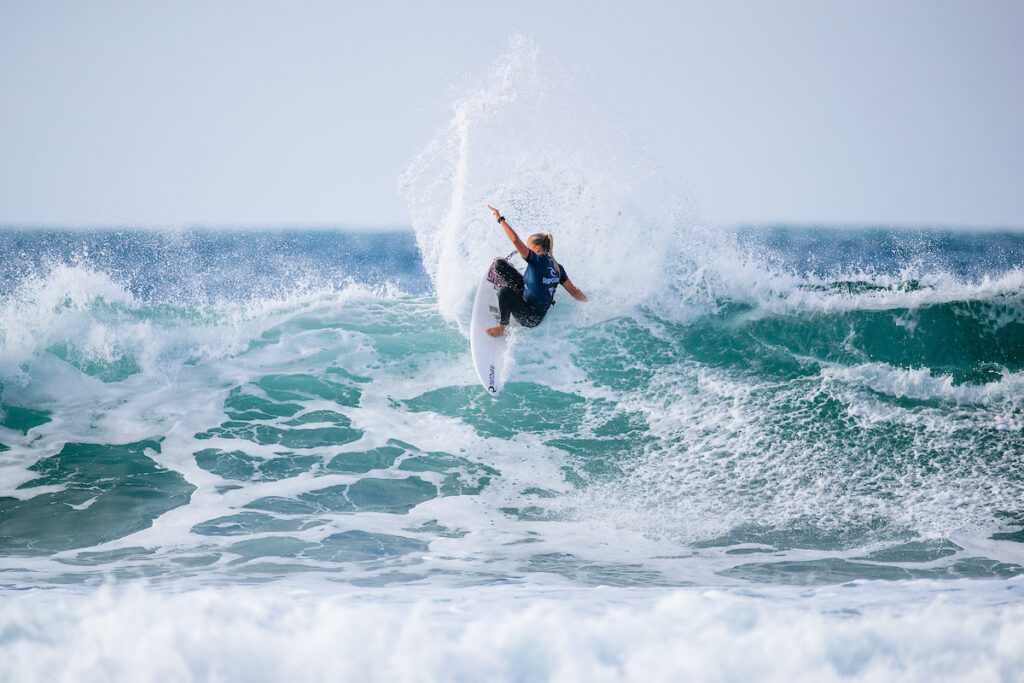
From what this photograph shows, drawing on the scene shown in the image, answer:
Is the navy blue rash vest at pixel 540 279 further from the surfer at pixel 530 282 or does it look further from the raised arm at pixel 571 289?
the raised arm at pixel 571 289

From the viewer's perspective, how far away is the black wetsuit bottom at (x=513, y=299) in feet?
25.4

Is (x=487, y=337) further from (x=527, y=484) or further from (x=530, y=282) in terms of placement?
(x=527, y=484)

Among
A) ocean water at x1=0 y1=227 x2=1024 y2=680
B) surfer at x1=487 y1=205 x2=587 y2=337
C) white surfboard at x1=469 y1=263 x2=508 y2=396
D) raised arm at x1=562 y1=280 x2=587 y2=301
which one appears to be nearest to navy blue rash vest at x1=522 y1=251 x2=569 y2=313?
surfer at x1=487 y1=205 x2=587 y2=337

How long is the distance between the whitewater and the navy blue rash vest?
956 millimetres

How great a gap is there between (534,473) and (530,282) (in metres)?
2.06

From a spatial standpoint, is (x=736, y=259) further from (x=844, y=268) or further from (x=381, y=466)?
(x=844, y=268)

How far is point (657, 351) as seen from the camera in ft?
27.5

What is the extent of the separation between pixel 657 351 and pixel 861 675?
5332 mm

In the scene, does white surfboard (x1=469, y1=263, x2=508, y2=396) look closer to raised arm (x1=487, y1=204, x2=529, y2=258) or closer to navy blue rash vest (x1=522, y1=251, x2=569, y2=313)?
navy blue rash vest (x1=522, y1=251, x2=569, y2=313)

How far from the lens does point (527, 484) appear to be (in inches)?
252

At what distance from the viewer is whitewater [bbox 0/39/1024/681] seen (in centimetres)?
350

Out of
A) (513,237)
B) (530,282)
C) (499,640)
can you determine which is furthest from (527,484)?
(499,640)

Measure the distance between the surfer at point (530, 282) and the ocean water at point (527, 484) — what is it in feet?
2.58

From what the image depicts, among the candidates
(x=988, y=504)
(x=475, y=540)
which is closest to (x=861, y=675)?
(x=475, y=540)
